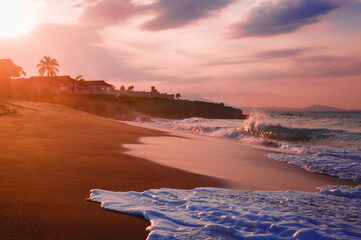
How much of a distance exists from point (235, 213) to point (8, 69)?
59974mm

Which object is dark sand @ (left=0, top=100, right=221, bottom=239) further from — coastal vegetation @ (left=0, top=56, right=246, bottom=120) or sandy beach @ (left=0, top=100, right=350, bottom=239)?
coastal vegetation @ (left=0, top=56, right=246, bottom=120)

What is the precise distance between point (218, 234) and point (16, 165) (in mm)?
3629

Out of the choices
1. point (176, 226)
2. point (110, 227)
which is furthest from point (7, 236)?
point (176, 226)

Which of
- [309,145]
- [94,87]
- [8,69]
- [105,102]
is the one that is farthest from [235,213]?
[94,87]

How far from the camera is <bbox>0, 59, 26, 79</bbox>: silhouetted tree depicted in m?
50.2

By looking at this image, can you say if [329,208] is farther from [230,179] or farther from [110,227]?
[110,227]

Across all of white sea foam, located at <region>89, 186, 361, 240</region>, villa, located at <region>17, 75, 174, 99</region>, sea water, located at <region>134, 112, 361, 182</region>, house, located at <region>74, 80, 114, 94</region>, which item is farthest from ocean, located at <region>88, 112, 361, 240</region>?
house, located at <region>74, 80, 114, 94</region>

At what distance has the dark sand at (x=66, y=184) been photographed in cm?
254

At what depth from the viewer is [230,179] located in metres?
5.52

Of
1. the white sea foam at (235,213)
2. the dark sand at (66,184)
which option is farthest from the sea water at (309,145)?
the dark sand at (66,184)

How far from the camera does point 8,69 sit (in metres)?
51.1

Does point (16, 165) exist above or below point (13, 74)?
below

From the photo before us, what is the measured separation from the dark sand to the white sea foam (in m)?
0.29

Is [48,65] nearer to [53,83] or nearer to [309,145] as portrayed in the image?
[53,83]
